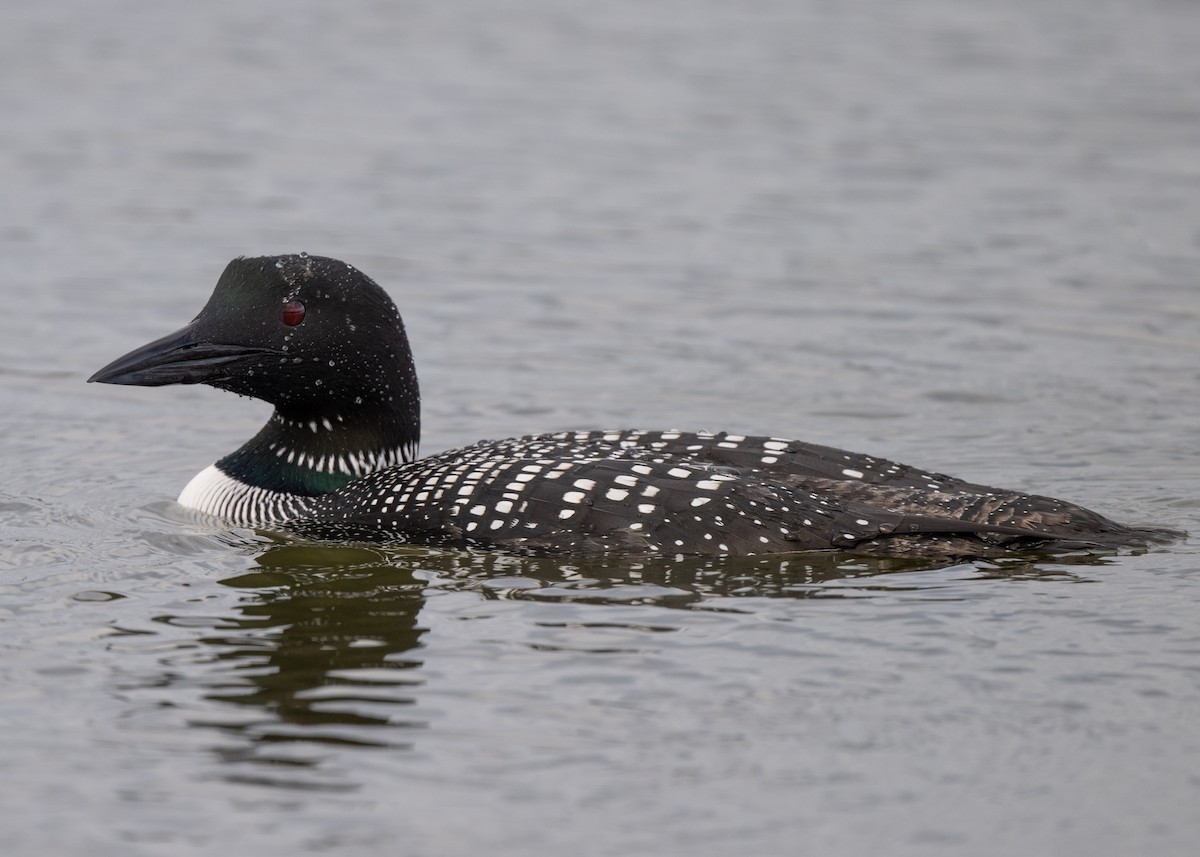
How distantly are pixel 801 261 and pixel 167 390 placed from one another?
370 centimetres

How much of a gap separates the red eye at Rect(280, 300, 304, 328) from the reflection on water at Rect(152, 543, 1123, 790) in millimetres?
748

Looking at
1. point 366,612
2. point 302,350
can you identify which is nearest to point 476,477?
point 366,612

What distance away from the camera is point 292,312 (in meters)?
6.30

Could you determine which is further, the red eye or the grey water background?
the red eye

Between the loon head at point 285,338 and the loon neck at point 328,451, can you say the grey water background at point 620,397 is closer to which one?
the loon neck at point 328,451

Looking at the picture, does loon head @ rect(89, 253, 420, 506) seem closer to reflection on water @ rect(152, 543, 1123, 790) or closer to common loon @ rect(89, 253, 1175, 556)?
common loon @ rect(89, 253, 1175, 556)

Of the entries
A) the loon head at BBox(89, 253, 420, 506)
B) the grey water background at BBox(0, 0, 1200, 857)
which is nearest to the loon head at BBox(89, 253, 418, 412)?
the loon head at BBox(89, 253, 420, 506)

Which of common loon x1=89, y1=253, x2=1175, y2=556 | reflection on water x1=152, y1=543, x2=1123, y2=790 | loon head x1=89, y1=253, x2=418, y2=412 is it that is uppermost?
loon head x1=89, y1=253, x2=418, y2=412

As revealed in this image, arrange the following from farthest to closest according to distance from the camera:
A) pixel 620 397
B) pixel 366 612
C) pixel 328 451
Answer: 1. pixel 620 397
2. pixel 328 451
3. pixel 366 612

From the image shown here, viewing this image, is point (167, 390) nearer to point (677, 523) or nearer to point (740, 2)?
point (677, 523)

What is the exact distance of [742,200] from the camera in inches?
461

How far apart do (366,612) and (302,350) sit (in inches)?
45.8

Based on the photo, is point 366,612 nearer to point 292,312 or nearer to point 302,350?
point 302,350

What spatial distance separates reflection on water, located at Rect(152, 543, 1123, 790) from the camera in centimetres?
451
